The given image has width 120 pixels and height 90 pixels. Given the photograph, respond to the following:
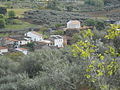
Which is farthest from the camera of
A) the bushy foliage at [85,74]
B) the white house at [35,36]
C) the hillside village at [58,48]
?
the white house at [35,36]

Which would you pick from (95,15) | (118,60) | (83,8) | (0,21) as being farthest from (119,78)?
(83,8)

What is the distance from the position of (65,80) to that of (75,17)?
150 ft

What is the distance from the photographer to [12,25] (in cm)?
4606

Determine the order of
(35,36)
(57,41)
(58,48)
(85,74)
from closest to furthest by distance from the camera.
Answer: (85,74) → (58,48) → (57,41) → (35,36)

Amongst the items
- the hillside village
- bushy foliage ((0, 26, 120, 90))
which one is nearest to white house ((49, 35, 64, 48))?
the hillside village

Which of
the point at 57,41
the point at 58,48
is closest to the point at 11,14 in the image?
the point at 57,41

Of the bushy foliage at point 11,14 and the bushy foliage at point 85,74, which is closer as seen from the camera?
the bushy foliage at point 85,74

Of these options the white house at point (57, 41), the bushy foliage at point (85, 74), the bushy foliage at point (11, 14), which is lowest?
the white house at point (57, 41)

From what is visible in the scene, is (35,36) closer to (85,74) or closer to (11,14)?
(11,14)

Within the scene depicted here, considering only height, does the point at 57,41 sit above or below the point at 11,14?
below

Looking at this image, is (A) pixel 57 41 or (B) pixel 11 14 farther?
(B) pixel 11 14

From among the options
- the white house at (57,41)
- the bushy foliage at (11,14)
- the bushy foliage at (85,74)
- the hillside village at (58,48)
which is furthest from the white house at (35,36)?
the bushy foliage at (85,74)

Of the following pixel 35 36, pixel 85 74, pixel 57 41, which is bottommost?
pixel 57 41

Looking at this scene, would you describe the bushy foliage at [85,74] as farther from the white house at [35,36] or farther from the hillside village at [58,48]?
the white house at [35,36]
